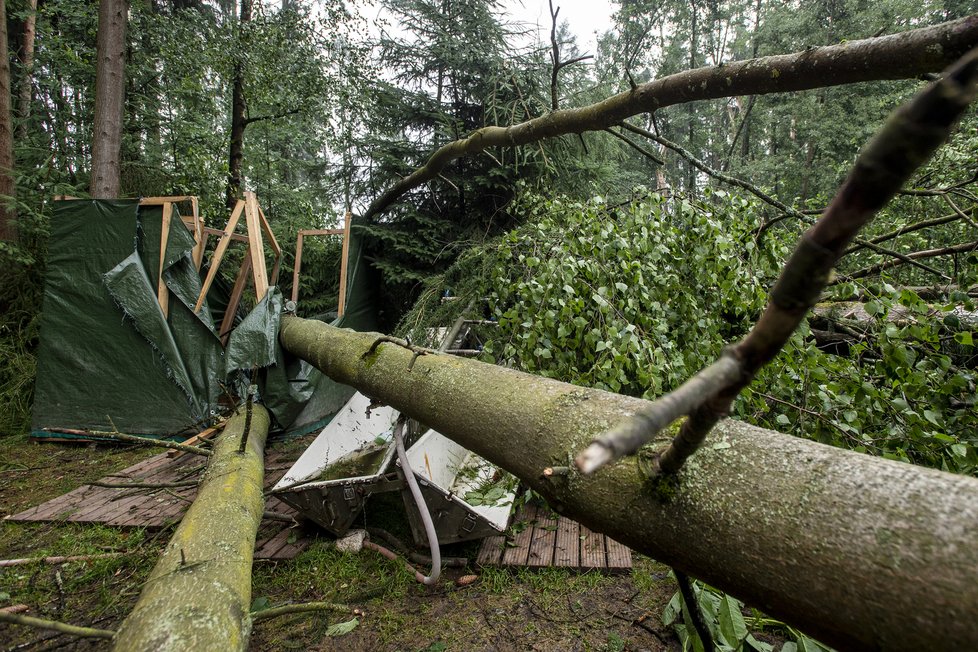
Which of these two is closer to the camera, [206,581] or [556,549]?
[206,581]

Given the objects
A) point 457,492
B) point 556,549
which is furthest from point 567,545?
point 457,492

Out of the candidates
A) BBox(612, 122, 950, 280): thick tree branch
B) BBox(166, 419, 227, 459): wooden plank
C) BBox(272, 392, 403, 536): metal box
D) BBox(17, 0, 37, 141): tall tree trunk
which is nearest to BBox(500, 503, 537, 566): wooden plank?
BBox(272, 392, 403, 536): metal box

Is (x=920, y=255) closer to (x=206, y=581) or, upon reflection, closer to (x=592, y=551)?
(x=592, y=551)

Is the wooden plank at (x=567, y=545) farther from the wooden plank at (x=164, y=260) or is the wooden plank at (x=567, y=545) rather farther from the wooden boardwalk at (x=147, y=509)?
the wooden plank at (x=164, y=260)

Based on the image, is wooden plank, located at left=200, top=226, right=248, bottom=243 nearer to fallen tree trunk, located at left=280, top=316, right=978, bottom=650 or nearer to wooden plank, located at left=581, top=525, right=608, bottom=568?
wooden plank, located at left=581, top=525, right=608, bottom=568

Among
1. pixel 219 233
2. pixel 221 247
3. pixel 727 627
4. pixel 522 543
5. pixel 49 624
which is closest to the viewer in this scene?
pixel 49 624

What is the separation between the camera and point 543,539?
2789 millimetres

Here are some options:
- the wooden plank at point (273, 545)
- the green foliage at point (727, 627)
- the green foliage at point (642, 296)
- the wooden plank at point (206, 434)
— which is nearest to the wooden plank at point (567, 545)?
the green foliage at point (727, 627)

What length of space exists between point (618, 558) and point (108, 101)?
6.64 m

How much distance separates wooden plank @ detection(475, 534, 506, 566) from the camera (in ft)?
8.54

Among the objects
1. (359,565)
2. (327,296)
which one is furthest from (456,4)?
(359,565)

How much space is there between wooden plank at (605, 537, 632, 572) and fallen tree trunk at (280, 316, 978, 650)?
1.59 m

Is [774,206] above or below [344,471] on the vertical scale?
above

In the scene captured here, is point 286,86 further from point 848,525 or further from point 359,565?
point 848,525
